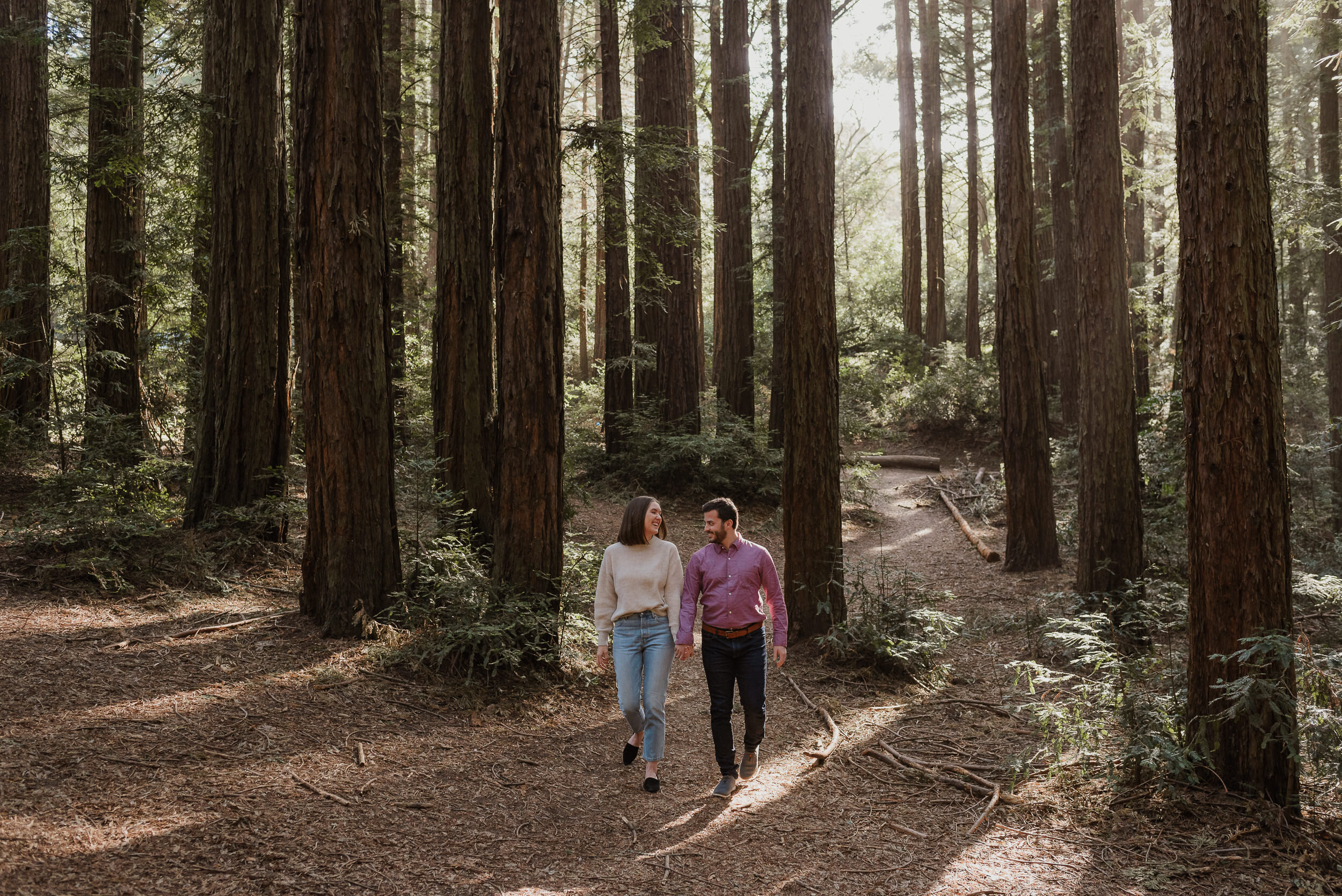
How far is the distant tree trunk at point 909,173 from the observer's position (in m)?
27.2

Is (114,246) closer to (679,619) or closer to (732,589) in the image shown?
(679,619)

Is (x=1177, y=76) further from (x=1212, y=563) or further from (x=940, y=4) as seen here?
(x=940, y=4)

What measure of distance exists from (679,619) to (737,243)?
42.4ft

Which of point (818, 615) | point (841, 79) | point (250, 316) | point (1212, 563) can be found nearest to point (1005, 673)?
point (818, 615)

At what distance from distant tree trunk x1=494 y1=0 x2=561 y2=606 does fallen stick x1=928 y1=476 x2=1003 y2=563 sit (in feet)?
24.6

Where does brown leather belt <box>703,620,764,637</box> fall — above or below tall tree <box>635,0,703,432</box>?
below

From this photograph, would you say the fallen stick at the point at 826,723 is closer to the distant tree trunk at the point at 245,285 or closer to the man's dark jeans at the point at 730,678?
the man's dark jeans at the point at 730,678

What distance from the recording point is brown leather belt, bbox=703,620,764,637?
5.32 metres

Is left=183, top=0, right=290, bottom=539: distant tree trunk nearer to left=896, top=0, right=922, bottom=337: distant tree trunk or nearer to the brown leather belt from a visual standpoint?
the brown leather belt

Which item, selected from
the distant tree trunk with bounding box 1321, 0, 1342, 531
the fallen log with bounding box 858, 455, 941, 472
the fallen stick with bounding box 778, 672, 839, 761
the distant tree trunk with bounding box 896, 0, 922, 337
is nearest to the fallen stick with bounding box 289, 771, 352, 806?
the fallen stick with bounding box 778, 672, 839, 761

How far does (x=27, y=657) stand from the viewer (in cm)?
586

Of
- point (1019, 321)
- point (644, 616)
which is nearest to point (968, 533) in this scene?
point (1019, 321)

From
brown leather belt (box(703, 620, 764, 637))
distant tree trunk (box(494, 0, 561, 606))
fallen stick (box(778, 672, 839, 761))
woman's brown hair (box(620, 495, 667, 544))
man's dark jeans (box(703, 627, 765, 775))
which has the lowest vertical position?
fallen stick (box(778, 672, 839, 761))

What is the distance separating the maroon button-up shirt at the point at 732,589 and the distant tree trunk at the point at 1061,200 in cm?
1243
